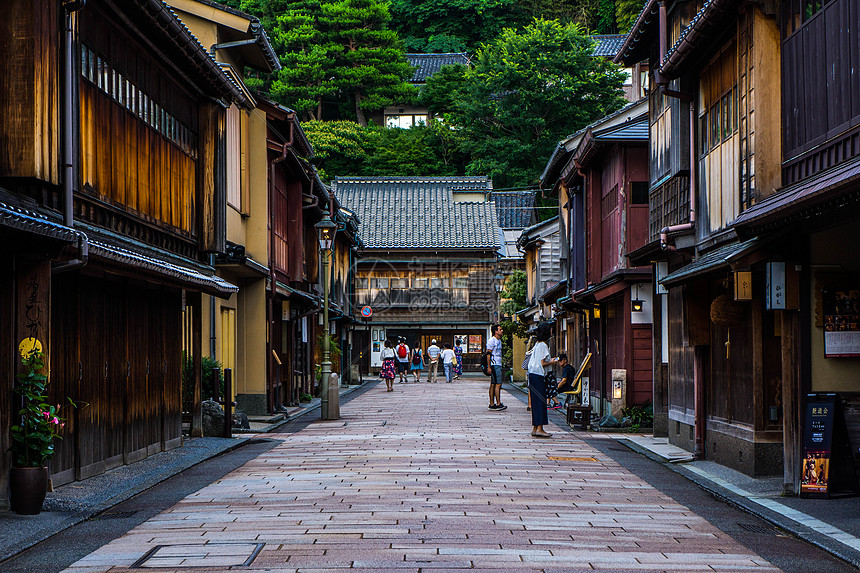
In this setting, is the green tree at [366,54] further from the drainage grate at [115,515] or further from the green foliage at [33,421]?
the drainage grate at [115,515]

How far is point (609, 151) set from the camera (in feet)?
76.7

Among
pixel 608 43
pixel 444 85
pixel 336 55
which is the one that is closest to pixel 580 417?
pixel 336 55

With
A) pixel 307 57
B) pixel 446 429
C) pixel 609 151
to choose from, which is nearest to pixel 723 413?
pixel 446 429

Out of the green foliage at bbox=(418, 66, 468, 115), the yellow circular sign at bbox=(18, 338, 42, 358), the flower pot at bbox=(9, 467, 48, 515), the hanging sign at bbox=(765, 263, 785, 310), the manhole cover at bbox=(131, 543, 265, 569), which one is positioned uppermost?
the green foliage at bbox=(418, 66, 468, 115)

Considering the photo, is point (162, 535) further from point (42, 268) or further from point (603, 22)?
point (603, 22)

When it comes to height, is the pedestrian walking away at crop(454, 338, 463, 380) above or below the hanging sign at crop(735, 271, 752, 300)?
below

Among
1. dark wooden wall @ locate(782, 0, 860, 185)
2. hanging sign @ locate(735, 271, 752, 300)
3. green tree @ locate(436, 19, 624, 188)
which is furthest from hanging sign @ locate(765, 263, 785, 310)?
green tree @ locate(436, 19, 624, 188)

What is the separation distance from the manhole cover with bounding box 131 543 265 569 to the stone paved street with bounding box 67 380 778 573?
0.05 feet

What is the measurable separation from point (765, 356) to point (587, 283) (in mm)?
13622

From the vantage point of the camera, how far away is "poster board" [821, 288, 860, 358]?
439 inches

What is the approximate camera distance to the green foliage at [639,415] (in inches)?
807

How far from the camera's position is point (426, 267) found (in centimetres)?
5688

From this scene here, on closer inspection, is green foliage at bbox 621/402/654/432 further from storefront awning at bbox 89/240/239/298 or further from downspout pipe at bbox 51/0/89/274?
downspout pipe at bbox 51/0/89/274

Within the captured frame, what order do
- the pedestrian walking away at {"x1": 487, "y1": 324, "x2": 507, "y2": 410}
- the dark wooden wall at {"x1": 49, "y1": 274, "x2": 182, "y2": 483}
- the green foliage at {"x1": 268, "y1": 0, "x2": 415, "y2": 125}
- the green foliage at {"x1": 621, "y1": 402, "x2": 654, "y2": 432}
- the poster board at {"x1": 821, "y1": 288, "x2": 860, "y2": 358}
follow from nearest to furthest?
1. the poster board at {"x1": 821, "y1": 288, "x2": 860, "y2": 358}
2. the dark wooden wall at {"x1": 49, "y1": 274, "x2": 182, "y2": 483}
3. the green foliage at {"x1": 621, "y1": 402, "x2": 654, "y2": 432}
4. the pedestrian walking away at {"x1": 487, "y1": 324, "x2": 507, "y2": 410}
5. the green foliage at {"x1": 268, "y1": 0, "x2": 415, "y2": 125}
